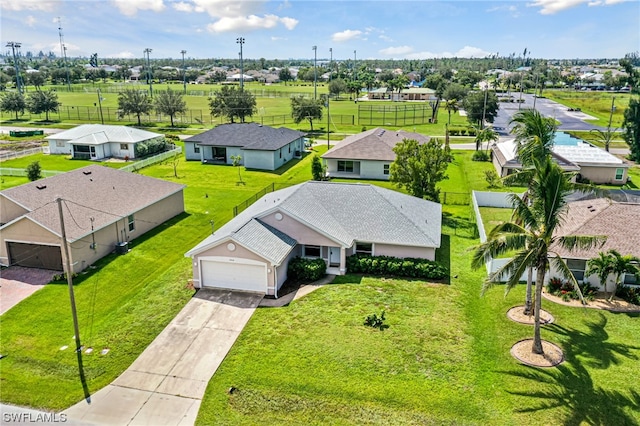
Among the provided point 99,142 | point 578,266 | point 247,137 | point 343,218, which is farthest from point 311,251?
point 99,142

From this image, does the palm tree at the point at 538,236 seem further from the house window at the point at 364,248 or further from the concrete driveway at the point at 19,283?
the concrete driveway at the point at 19,283

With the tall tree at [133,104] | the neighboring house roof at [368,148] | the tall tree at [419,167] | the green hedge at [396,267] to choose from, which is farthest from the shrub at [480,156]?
the tall tree at [133,104]

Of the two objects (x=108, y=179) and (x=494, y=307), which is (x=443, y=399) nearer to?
(x=494, y=307)

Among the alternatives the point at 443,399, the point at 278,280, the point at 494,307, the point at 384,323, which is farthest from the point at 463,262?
the point at 443,399

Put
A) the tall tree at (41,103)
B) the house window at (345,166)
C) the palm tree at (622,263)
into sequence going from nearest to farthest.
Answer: the palm tree at (622,263), the house window at (345,166), the tall tree at (41,103)

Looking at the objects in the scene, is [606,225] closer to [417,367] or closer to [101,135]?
[417,367]

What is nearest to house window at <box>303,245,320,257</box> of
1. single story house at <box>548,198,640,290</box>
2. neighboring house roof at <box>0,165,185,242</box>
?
neighboring house roof at <box>0,165,185,242</box>
